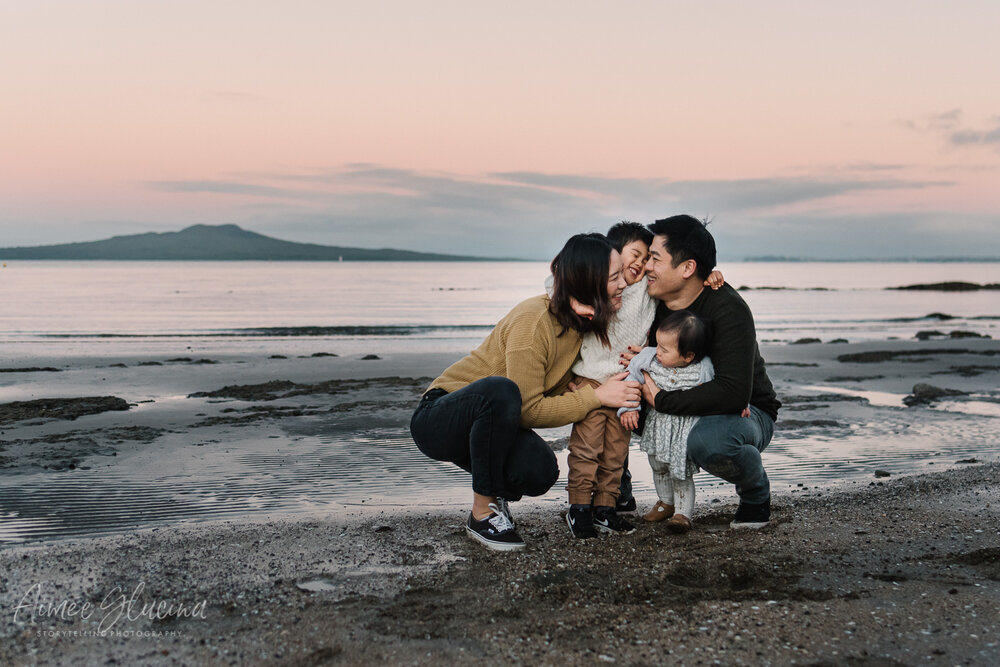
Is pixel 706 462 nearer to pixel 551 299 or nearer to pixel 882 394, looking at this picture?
pixel 551 299

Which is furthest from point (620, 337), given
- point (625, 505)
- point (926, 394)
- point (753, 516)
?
point (926, 394)

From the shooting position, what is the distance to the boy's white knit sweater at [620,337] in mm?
4406

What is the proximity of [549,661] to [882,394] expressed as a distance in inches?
362

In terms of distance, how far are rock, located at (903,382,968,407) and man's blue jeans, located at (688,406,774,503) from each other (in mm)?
6249

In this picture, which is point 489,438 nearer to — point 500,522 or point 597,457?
point 500,522

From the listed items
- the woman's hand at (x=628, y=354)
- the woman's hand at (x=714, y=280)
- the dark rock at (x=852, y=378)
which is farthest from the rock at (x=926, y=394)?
the woman's hand at (x=628, y=354)

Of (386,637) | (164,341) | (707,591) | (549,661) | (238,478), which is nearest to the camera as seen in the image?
(549,661)

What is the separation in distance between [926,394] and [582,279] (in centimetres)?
793

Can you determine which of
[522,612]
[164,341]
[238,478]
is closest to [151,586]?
[522,612]

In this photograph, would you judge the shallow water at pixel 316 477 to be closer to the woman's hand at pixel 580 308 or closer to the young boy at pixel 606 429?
the young boy at pixel 606 429

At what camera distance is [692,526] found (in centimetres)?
461

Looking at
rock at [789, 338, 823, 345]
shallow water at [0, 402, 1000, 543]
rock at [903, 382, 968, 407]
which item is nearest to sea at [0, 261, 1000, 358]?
rock at [789, 338, 823, 345]

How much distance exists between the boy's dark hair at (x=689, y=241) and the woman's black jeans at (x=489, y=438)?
1.20 m

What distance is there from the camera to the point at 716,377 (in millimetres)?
4352
